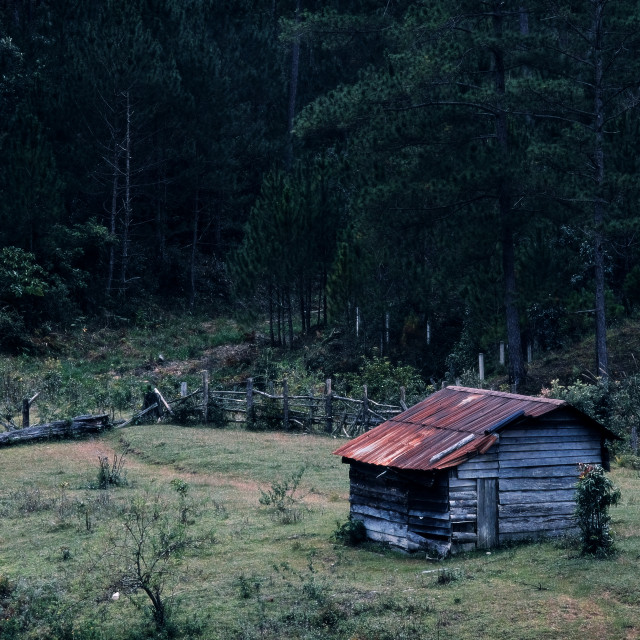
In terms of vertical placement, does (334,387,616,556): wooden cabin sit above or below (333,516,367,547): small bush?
above

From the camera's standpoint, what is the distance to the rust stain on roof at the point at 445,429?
1794 centimetres

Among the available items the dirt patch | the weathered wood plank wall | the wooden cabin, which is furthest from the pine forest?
the dirt patch

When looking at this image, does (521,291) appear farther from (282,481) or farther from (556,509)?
(556,509)

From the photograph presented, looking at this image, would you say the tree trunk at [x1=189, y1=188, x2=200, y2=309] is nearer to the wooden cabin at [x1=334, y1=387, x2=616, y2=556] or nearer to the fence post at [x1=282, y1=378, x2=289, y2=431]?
the fence post at [x1=282, y1=378, x2=289, y2=431]

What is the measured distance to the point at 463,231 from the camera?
3544 centimetres

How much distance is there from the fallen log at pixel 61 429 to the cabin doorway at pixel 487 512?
1872 cm

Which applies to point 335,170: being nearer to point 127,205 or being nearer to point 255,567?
point 127,205

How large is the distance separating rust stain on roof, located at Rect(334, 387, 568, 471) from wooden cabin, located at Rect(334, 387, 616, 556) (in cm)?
3

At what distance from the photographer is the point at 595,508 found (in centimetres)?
1723

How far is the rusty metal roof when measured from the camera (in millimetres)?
17938

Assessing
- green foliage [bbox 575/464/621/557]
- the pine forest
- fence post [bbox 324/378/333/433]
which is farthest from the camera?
fence post [bbox 324/378/333/433]

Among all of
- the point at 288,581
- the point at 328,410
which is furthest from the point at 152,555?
the point at 328,410

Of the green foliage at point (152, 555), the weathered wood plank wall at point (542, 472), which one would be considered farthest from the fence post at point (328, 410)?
the weathered wood plank wall at point (542, 472)

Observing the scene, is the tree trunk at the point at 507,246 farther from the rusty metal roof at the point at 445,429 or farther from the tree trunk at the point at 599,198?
the rusty metal roof at the point at 445,429
